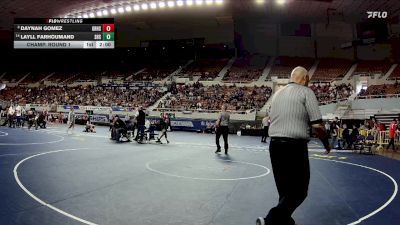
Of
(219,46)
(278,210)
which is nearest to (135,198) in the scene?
(278,210)

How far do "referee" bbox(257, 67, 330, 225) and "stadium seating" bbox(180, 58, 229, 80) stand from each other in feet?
122

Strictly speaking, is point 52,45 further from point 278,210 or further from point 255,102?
point 255,102

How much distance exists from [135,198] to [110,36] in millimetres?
12861

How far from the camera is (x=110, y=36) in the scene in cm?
1688

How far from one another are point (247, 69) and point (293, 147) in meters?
38.8

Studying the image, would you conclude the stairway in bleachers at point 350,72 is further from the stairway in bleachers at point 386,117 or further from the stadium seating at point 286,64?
the stairway in bleachers at point 386,117

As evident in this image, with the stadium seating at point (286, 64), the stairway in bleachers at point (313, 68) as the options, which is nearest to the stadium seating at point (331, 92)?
the stairway in bleachers at point (313, 68)

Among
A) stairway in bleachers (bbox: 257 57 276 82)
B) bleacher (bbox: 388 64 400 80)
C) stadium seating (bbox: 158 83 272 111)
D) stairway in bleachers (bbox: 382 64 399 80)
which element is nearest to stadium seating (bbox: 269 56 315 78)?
stairway in bleachers (bbox: 257 57 276 82)

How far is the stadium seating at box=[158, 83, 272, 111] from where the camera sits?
3294cm

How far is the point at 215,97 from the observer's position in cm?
3528

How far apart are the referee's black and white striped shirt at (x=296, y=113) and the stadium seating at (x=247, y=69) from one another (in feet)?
117

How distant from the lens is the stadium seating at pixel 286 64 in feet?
129

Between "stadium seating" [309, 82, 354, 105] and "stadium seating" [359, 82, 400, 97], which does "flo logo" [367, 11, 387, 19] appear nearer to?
"stadium seating" [359, 82, 400, 97]

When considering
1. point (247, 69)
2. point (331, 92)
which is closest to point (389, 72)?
point (331, 92)
